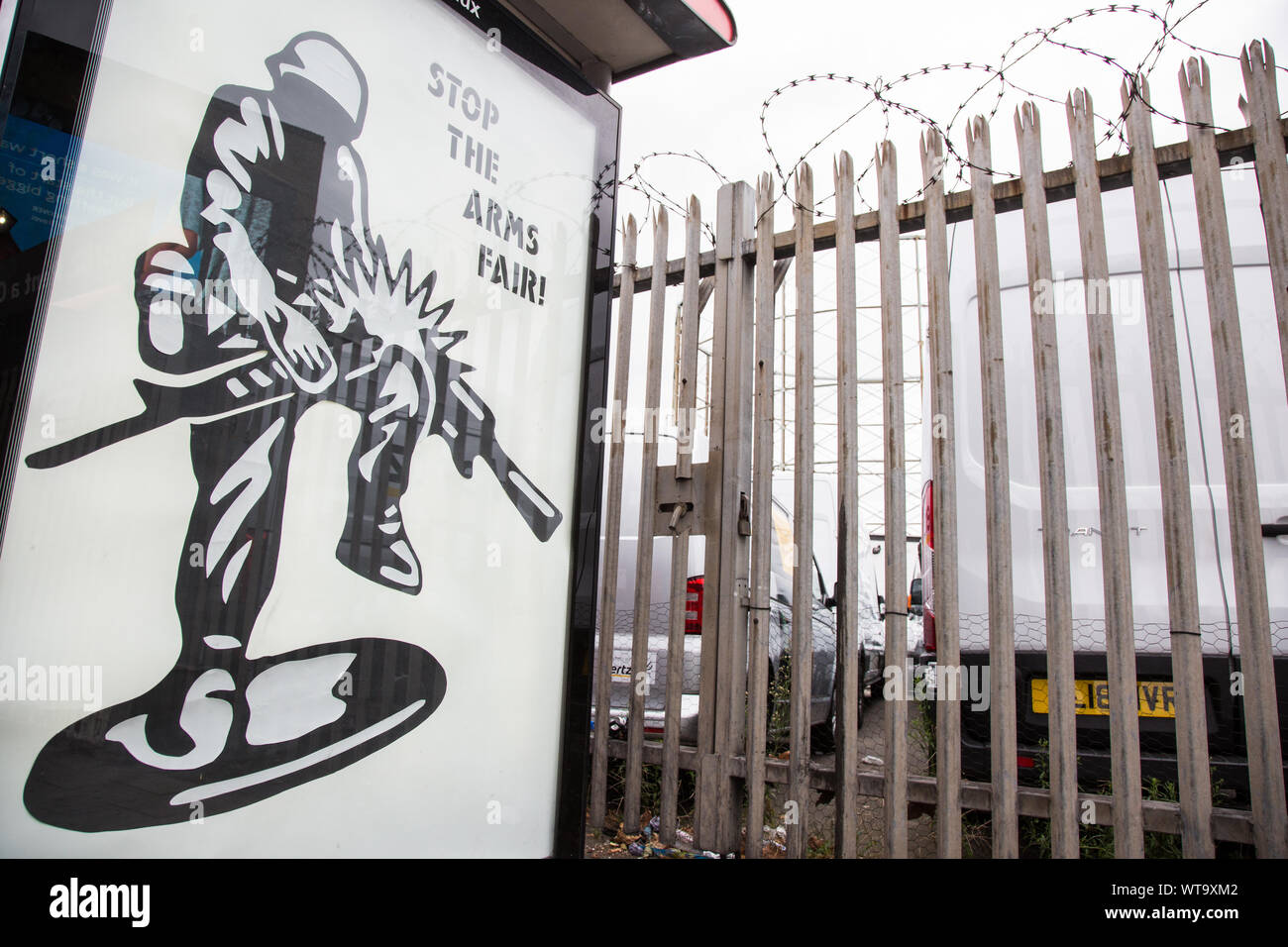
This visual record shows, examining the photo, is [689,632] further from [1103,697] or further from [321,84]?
[321,84]

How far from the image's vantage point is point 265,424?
1453 mm

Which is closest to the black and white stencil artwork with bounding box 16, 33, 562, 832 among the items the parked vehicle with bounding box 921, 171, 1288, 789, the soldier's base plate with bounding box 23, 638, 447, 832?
the soldier's base plate with bounding box 23, 638, 447, 832

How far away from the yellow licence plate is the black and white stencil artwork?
2.23 m

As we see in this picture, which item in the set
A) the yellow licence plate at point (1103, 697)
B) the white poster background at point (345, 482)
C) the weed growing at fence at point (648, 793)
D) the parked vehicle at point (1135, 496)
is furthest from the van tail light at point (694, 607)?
the white poster background at point (345, 482)

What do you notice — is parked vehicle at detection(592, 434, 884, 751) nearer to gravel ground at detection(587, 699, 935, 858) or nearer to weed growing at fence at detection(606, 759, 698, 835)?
weed growing at fence at detection(606, 759, 698, 835)

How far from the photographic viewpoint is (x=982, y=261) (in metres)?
2.59

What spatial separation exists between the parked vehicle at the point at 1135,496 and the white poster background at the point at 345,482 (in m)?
1.50

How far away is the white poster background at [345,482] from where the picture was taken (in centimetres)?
122

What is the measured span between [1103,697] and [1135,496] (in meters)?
0.75

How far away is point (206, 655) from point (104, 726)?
0.18 metres

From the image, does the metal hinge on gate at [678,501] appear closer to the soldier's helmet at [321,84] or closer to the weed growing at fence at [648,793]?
the weed growing at fence at [648,793]

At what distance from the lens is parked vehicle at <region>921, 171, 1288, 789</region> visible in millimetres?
2615

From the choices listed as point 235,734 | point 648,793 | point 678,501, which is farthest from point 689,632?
point 235,734
